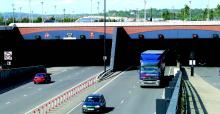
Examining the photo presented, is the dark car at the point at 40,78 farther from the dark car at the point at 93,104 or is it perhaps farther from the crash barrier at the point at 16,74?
the dark car at the point at 93,104

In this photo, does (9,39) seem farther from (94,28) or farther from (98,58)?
(98,58)

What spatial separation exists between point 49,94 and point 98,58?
58189mm

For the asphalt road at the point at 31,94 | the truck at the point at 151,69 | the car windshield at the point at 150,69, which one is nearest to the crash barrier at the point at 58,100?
the asphalt road at the point at 31,94

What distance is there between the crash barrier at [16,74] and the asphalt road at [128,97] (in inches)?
564

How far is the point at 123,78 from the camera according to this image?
72.2 m

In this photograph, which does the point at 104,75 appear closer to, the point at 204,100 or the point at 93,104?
the point at 204,100

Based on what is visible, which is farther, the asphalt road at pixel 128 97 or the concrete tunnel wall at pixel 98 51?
the concrete tunnel wall at pixel 98 51

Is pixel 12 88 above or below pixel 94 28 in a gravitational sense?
below

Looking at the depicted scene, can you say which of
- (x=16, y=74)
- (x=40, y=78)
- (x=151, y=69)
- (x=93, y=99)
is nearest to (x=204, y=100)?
(x=93, y=99)

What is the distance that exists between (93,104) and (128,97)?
11.2 m

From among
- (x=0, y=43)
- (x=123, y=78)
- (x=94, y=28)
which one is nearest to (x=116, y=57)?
(x=94, y=28)

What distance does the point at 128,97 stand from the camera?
50969 mm

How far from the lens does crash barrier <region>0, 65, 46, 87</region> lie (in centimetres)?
6462

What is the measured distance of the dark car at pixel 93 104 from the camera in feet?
131
